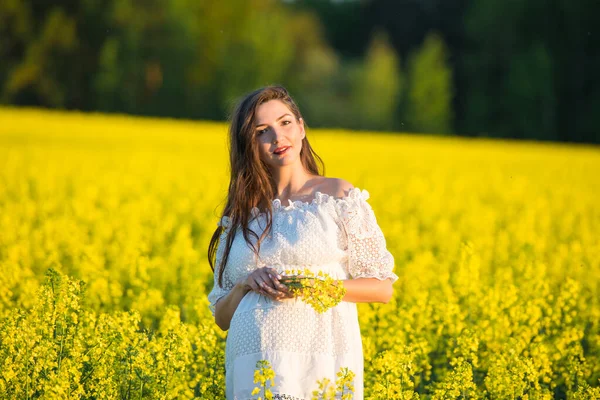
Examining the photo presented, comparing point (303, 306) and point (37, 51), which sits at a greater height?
point (37, 51)

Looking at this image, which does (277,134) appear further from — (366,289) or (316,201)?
(366,289)

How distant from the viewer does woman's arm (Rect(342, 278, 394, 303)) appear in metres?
3.40

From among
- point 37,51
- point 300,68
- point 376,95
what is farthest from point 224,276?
Result: point 300,68

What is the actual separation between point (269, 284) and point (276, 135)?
0.68 metres

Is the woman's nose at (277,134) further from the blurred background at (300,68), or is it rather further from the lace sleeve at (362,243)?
the blurred background at (300,68)

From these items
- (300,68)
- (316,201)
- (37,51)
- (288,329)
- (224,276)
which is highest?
(300,68)

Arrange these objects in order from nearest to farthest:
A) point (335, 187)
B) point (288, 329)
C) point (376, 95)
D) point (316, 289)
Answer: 1. point (316, 289)
2. point (288, 329)
3. point (335, 187)
4. point (376, 95)

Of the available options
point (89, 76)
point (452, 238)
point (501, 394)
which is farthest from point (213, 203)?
point (89, 76)

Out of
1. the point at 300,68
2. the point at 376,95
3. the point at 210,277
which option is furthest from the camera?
the point at 300,68

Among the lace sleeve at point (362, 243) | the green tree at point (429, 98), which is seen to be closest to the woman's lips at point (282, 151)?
the lace sleeve at point (362, 243)

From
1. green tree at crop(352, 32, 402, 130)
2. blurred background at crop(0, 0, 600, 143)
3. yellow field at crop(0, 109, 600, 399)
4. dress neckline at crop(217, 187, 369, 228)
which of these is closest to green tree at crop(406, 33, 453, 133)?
blurred background at crop(0, 0, 600, 143)

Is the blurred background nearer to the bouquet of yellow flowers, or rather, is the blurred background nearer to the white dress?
the white dress

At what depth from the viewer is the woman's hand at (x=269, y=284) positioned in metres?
3.22

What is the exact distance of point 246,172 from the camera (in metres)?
3.66
